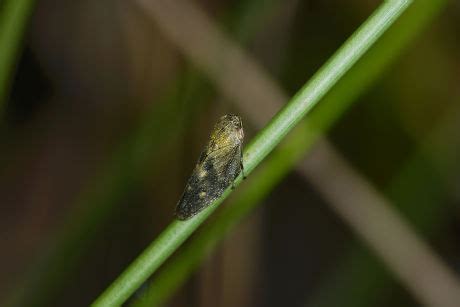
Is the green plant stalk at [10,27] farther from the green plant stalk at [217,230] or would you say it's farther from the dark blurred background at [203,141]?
the dark blurred background at [203,141]

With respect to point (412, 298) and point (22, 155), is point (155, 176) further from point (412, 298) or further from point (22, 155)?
point (412, 298)

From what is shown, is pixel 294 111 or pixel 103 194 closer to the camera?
pixel 294 111

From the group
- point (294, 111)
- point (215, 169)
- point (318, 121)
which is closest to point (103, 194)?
point (215, 169)

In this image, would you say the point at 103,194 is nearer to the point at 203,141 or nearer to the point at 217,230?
the point at 217,230

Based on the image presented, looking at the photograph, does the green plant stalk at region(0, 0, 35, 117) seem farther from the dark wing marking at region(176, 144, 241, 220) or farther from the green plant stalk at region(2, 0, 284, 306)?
the green plant stalk at region(2, 0, 284, 306)

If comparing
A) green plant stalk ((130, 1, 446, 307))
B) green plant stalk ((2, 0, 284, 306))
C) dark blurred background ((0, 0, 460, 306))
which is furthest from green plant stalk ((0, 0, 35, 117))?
dark blurred background ((0, 0, 460, 306))

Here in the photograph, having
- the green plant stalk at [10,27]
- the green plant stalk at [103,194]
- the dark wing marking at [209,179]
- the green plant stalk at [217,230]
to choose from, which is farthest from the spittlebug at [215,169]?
the green plant stalk at [10,27]
